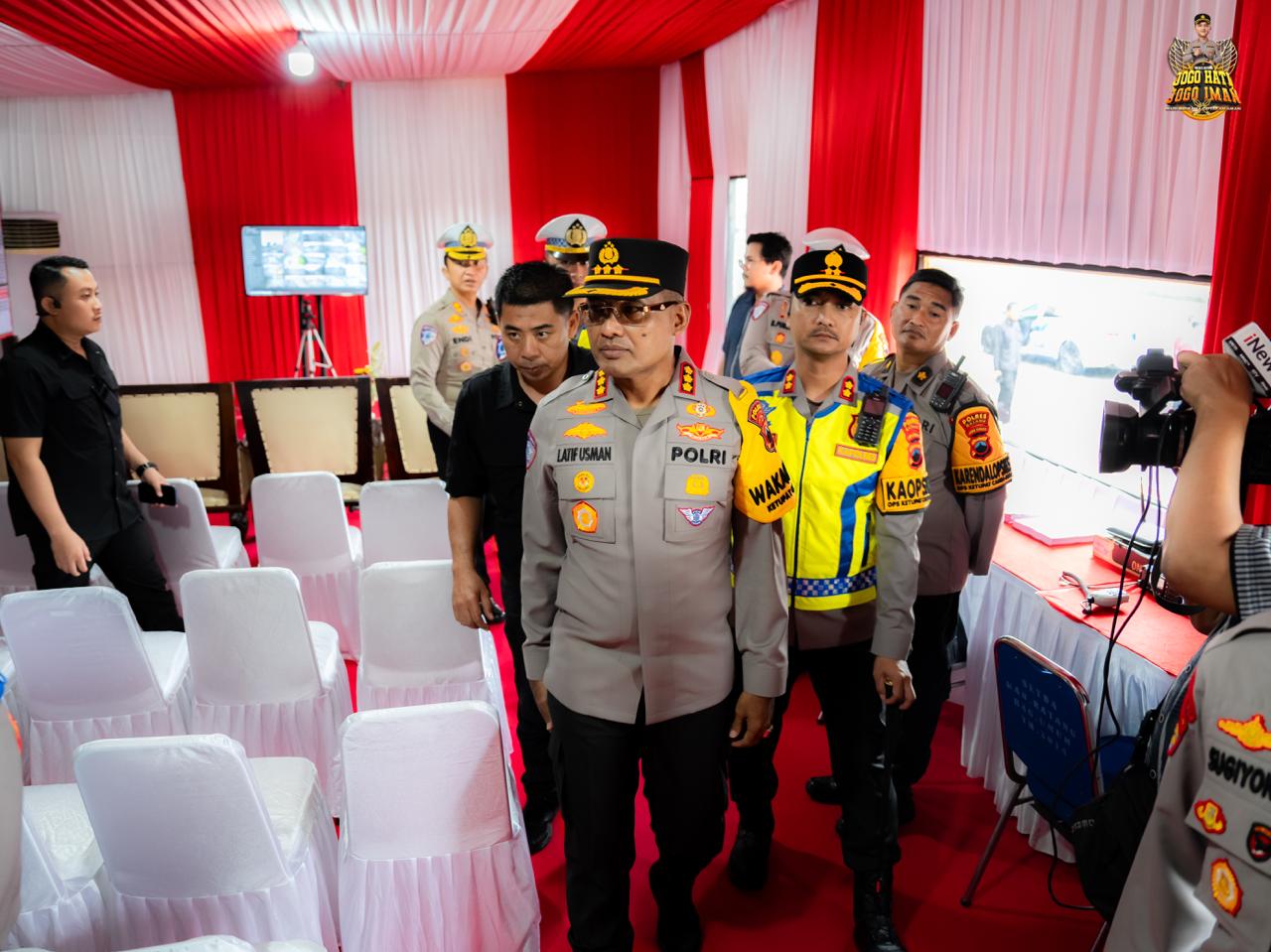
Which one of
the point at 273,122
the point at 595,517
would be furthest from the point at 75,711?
the point at 273,122

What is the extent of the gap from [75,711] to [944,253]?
3.88 meters

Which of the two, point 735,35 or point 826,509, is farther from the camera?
point 735,35

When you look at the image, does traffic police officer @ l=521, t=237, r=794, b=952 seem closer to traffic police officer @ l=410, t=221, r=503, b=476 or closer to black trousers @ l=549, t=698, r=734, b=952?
black trousers @ l=549, t=698, r=734, b=952

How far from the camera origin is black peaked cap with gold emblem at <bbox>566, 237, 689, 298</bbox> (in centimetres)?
169

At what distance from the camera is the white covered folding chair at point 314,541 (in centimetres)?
372

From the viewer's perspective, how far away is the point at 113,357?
28.3 ft

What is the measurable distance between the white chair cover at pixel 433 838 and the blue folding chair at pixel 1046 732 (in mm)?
1253

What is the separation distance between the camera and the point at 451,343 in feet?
14.4

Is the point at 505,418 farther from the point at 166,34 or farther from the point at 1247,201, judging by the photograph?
the point at 166,34

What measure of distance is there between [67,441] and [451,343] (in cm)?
176

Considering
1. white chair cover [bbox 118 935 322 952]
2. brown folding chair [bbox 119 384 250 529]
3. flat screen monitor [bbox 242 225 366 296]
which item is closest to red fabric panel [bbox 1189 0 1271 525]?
white chair cover [bbox 118 935 322 952]

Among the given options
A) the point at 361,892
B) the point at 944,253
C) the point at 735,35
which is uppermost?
the point at 735,35

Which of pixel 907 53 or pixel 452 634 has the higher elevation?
pixel 907 53

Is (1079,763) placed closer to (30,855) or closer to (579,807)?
(579,807)
